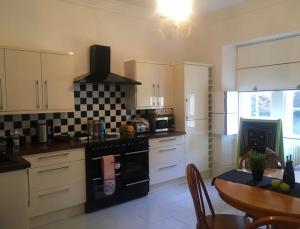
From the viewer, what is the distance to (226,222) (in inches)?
73.5

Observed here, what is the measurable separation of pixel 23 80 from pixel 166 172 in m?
2.24

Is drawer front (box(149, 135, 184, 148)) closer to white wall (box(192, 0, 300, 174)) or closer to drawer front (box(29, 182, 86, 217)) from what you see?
white wall (box(192, 0, 300, 174))

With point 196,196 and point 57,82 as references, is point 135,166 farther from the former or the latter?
point 196,196

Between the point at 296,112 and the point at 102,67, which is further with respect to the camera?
the point at 296,112

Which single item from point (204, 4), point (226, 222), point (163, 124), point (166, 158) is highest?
point (204, 4)

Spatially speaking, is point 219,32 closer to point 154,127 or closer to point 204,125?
point 204,125

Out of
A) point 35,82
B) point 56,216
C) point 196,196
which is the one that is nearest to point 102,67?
point 35,82

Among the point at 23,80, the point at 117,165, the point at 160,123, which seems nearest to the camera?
the point at 23,80

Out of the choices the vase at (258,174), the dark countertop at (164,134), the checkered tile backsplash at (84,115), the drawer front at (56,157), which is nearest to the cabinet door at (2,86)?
the checkered tile backsplash at (84,115)

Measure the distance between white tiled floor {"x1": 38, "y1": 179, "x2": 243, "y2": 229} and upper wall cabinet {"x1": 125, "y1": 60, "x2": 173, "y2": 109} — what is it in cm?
131

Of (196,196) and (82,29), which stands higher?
(82,29)

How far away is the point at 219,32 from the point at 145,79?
148 cm

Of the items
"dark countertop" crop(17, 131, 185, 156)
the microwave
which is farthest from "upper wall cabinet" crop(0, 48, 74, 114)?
the microwave

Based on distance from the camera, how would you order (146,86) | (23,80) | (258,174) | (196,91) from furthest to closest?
(196,91) < (146,86) < (23,80) < (258,174)
